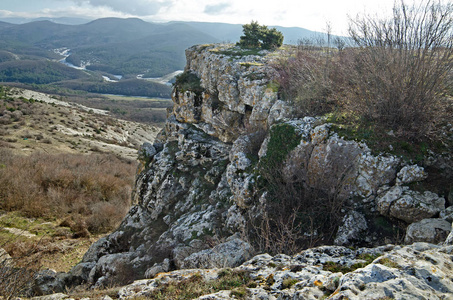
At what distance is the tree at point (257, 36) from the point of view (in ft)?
63.8

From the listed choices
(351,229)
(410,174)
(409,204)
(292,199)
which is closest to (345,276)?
(351,229)

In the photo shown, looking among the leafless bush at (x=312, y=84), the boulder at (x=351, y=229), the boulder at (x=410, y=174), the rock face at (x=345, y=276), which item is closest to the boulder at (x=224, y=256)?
the rock face at (x=345, y=276)

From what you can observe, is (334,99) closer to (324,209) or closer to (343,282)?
(324,209)

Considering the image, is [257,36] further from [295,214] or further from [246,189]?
[295,214]

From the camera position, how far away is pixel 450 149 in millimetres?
7496

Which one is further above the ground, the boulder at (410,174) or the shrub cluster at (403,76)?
the shrub cluster at (403,76)

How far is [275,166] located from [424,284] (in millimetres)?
5976

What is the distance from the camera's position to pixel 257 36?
1950 centimetres

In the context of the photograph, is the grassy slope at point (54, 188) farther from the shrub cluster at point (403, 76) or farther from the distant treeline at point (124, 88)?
the distant treeline at point (124, 88)

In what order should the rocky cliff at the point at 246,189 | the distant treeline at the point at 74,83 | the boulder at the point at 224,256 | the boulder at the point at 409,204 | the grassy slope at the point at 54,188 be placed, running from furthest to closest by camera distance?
the distant treeline at the point at 74,83
the grassy slope at the point at 54,188
the rocky cliff at the point at 246,189
the boulder at the point at 224,256
the boulder at the point at 409,204

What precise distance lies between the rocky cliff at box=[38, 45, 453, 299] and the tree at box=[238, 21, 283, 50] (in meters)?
2.27

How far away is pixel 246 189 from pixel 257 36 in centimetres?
1405

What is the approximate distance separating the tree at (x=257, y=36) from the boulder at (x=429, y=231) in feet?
53.4

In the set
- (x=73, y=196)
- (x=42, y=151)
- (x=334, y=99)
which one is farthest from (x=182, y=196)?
(x=42, y=151)
